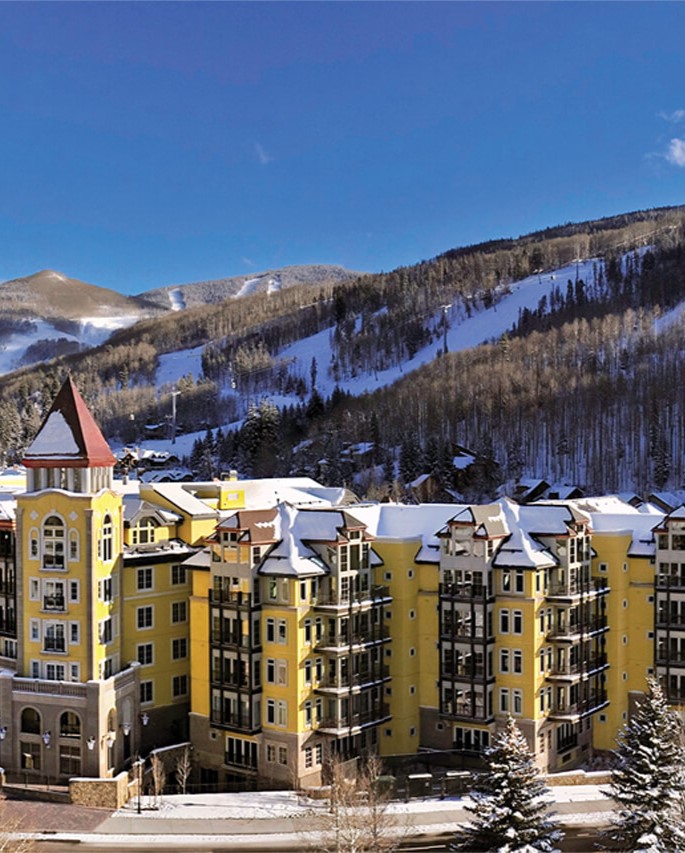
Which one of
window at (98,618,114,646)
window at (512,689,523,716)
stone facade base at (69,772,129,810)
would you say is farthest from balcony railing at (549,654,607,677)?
window at (98,618,114,646)

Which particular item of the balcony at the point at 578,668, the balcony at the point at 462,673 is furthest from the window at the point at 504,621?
the balcony at the point at 578,668

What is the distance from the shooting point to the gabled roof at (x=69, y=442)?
4249 cm

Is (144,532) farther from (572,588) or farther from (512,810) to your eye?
(512,810)

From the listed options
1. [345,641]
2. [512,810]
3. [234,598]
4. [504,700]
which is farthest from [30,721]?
[512,810]

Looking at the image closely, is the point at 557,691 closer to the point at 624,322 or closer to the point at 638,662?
the point at 638,662

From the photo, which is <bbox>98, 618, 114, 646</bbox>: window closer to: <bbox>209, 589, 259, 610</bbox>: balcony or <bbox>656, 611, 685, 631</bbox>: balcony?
<bbox>209, 589, 259, 610</bbox>: balcony

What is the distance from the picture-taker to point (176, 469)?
157m

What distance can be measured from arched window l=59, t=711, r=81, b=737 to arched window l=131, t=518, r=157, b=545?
8568mm

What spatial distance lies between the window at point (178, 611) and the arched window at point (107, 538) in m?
4.88

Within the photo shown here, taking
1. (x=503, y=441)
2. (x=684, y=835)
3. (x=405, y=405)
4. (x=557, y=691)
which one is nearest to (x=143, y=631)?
(x=557, y=691)

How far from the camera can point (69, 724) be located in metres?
41.3

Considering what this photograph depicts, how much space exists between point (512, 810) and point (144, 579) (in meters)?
23.8

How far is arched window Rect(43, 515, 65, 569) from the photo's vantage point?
42250mm

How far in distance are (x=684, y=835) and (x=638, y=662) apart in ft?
62.1
